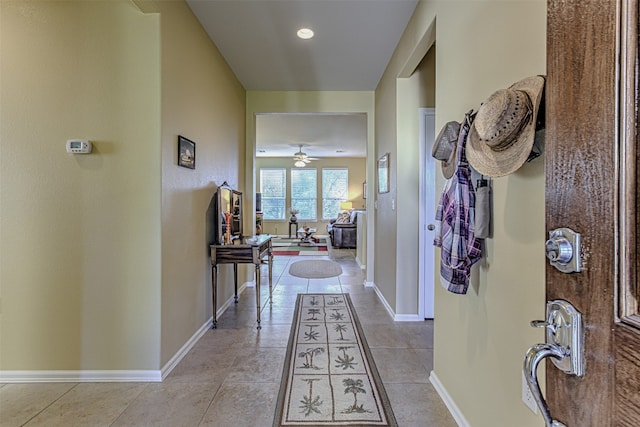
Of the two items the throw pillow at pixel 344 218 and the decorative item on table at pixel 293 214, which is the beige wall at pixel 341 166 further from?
the throw pillow at pixel 344 218

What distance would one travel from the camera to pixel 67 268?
2010 mm

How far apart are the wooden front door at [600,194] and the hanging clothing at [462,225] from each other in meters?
0.90

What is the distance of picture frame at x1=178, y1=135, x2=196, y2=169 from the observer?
2.29 m

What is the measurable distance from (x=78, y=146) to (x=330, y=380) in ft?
6.94

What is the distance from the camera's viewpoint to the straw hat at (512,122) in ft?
3.13

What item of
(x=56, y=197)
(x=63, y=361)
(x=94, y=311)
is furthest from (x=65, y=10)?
(x=63, y=361)

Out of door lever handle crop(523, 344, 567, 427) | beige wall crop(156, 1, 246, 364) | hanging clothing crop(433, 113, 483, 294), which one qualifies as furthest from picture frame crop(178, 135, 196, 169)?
door lever handle crop(523, 344, 567, 427)

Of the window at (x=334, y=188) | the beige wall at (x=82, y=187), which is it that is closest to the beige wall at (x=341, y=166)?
the window at (x=334, y=188)

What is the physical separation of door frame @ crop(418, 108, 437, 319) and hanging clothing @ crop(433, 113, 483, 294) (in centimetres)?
165

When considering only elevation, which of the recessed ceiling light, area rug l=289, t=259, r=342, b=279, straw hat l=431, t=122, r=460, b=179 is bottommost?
area rug l=289, t=259, r=342, b=279

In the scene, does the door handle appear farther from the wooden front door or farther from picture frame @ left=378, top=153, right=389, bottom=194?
picture frame @ left=378, top=153, right=389, bottom=194

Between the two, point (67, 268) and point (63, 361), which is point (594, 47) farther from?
point (63, 361)

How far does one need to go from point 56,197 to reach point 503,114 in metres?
2.42

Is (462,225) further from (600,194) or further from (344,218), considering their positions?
(344,218)
